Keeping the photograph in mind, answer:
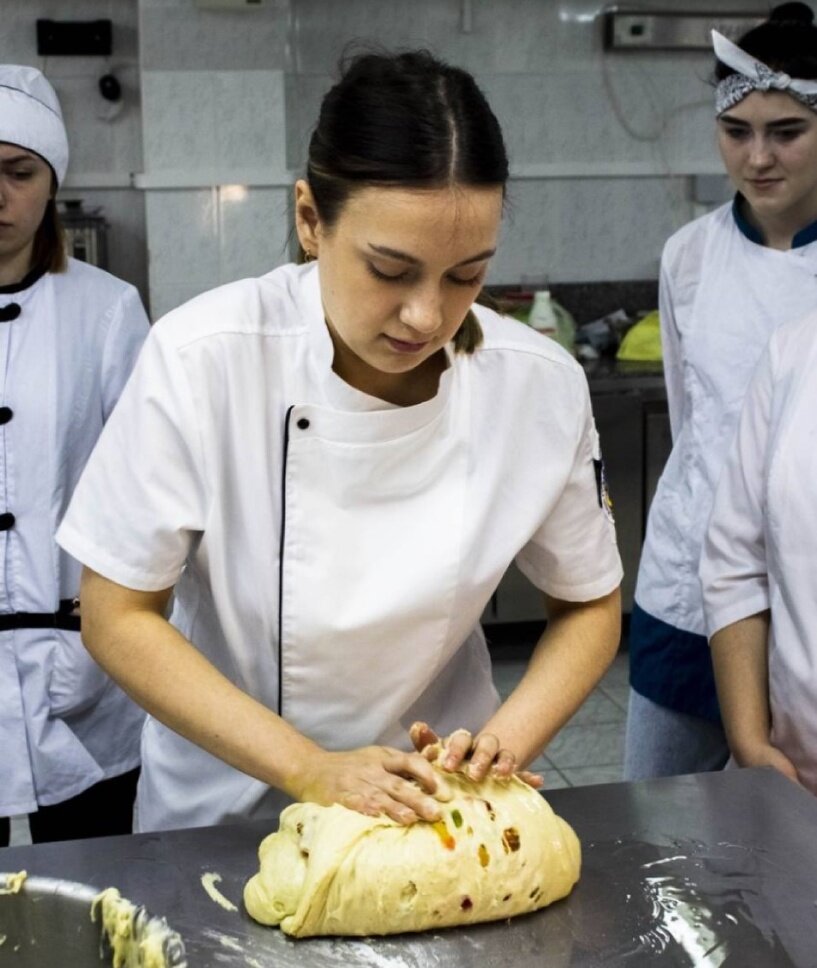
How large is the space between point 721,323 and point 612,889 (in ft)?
3.94

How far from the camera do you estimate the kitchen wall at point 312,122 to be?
3908 mm

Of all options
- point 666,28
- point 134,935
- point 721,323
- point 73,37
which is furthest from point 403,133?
point 666,28

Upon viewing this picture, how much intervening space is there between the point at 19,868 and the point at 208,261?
3.01 metres

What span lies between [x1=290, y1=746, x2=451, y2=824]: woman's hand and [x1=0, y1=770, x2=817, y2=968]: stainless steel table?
10cm

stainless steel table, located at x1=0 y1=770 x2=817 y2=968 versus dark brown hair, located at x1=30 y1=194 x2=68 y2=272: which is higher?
dark brown hair, located at x1=30 y1=194 x2=68 y2=272

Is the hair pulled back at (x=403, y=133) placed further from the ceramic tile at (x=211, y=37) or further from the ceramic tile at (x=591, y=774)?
the ceramic tile at (x=211, y=37)

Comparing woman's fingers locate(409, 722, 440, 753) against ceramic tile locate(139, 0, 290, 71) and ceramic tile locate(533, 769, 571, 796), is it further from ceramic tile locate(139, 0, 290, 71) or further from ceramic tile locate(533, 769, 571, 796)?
ceramic tile locate(139, 0, 290, 71)

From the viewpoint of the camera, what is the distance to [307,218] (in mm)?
1286

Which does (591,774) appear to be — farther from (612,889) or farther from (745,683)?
(612,889)

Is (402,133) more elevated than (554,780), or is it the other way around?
(402,133)

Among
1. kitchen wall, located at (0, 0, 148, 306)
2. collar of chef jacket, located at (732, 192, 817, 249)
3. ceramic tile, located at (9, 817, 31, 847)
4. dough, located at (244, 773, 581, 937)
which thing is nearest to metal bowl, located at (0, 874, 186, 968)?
dough, located at (244, 773, 581, 937)

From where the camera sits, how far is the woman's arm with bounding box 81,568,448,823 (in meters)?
1.20

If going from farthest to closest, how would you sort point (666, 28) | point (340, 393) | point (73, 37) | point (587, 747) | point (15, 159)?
point (666, 28)
point (73, 37)
point (587, 747)
point (15, 159)
point (340, 393)

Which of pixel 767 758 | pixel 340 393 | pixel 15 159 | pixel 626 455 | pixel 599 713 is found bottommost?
pixel 599 713
